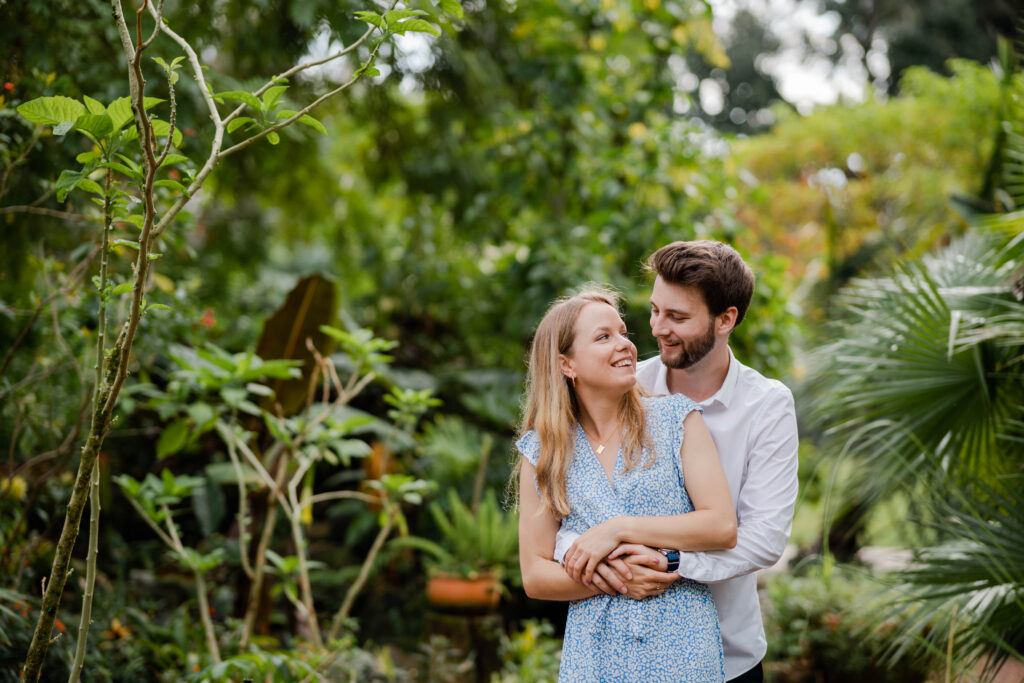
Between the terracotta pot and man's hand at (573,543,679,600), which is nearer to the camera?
man's hand at (573,543,679,600)

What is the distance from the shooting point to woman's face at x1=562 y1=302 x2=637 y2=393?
1.94 metres

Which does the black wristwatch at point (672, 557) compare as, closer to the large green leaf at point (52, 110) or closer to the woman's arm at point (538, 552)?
the woman's arm at point (538, 552)

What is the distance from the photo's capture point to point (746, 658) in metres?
2.03

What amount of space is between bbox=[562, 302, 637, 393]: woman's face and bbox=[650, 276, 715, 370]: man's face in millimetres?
133

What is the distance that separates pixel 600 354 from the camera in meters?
1.95

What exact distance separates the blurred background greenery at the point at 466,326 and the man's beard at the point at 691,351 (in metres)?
1.18

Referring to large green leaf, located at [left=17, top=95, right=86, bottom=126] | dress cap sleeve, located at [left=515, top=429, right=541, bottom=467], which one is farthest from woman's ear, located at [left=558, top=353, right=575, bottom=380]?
large green leaf, located at [left=17, top=95, right=86, bottom=126]

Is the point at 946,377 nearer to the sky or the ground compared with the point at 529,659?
nearer to the sky

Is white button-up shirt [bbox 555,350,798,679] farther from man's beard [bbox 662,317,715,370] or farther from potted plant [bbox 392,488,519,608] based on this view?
potted plant [bbox 392,488,519,608]

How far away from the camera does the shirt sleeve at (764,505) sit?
5.97ft

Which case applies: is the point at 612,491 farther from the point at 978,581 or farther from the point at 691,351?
the point at 978,581

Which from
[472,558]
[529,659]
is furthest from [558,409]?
[472,558]

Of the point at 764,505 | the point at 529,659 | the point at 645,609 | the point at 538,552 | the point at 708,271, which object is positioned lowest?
the point at 529,659

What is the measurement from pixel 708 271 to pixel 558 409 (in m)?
0.54
